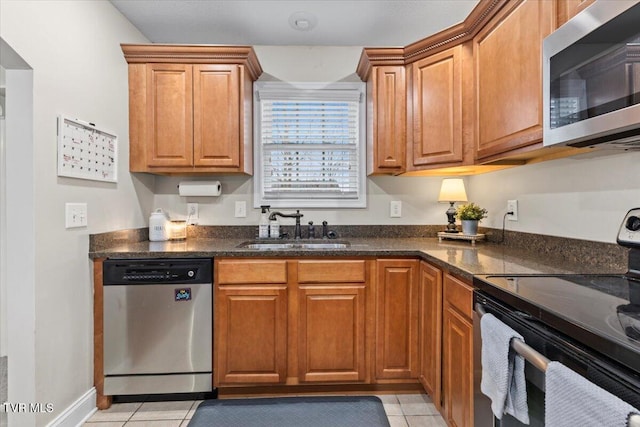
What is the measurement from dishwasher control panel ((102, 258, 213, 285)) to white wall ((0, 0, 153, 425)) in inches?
5.6

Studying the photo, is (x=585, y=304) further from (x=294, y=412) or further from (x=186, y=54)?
(x=186, y=54)

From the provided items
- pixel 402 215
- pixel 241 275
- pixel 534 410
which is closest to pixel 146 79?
pixel 241 275

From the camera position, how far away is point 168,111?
2336 millimetres

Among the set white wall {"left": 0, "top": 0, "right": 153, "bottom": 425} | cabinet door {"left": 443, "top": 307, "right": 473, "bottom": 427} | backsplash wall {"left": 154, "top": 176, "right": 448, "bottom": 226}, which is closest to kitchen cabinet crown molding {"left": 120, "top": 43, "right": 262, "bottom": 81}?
white wall {"left": 0, "top": 0, "right": 153, "bottom": 425}

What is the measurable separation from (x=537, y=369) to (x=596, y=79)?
0.93m

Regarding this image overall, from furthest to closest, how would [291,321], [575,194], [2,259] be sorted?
[2,259] < [291,321] < [575,194]

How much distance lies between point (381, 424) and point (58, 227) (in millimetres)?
1977

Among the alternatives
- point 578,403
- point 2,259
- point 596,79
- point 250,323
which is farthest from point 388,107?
point 2,259

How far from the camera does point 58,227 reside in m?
1.69

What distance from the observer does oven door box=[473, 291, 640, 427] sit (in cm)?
67

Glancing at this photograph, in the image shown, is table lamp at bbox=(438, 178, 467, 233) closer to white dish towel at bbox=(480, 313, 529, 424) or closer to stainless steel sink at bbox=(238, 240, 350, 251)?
stainless steel sink at bbox=(238, 240, 350, 251)

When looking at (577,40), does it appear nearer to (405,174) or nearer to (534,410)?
(534,410)

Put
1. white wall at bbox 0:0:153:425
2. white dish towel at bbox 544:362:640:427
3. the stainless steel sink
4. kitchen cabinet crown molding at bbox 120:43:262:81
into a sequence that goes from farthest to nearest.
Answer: the stainless steel sink
kitchen cabinet crown molding at bbox 120:43:262:81
white wall at bbox 0:0:153:425
white dish towel at bbox 544:362:640:427

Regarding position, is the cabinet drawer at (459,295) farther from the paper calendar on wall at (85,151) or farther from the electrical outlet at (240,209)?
the paper calendar on wall at (85,151)
